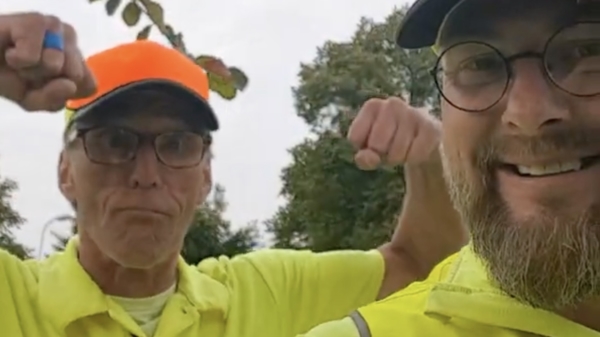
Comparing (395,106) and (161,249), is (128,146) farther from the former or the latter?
(395,106)

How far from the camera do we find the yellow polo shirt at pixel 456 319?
186 cm

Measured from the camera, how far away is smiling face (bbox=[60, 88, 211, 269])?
10.1ft

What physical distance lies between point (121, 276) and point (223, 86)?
95cm

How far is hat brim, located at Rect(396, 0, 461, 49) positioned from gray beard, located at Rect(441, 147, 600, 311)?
0.38 metres

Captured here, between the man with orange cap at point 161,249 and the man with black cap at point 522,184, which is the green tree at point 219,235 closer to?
the man with orange cap at point 161,249

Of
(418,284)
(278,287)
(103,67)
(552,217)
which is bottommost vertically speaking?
(278,287)

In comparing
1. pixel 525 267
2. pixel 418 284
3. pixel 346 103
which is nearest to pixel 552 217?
pixel 525 267

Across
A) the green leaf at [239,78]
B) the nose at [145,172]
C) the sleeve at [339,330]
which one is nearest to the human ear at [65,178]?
the nose at [145,172]

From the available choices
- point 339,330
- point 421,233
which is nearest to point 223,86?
point 339,330

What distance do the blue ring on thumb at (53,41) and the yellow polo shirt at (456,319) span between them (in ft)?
2.18

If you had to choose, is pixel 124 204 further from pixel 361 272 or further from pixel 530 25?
pixel 530 25

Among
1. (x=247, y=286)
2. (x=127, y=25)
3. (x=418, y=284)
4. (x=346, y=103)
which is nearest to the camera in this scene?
(x=418, y=284)

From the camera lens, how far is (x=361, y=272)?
134 inches

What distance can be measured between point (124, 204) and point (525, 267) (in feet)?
5.03
